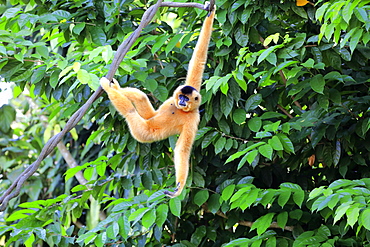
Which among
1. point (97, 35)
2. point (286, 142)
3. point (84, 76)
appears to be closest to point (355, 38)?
point (286, 142)

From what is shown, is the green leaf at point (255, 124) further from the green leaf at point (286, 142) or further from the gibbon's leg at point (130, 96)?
the gibbon's leg at point (130, 96)

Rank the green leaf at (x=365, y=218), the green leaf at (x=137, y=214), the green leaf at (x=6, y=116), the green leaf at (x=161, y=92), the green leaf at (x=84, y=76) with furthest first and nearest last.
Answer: the green leaf at (x=6, y=116) < the green leaf at (x=161, y=92) < the green leaf at (x=137, y=214) < the green leaf at (x=84, y=76) < the green leaf at (x=365, y=218)

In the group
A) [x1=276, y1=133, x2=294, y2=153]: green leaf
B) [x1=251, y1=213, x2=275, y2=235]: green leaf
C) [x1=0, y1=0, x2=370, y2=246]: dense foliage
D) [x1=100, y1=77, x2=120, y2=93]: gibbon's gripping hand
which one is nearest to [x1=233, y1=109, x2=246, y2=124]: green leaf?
[x1=0, y1=0, x2=370, y2=246]: dense foliage

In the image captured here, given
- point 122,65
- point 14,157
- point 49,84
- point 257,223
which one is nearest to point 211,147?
point 257,223

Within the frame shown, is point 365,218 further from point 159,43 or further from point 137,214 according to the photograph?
point 159,43

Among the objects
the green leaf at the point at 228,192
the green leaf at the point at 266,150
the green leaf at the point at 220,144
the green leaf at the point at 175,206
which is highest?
the green leaf at the point at 266,150

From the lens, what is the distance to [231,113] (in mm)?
4176

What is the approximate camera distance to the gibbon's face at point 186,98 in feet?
11.6

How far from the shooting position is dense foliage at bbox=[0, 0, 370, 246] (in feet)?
12.3

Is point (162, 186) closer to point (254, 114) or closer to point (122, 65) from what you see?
point (254, 114)

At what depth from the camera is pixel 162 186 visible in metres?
4.64

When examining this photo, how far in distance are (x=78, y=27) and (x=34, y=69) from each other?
0.59m

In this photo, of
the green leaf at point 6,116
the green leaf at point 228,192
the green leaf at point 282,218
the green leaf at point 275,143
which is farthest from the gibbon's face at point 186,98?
the green leaf at point 6,116

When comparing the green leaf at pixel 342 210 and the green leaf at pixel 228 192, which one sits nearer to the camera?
the green leaf at pixel 342 210
